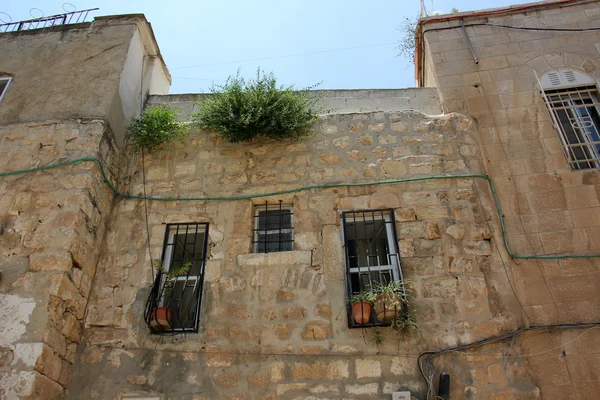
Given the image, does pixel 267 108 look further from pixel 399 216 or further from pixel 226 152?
pixel 399 216

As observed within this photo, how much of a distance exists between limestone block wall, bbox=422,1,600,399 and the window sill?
2.09 m

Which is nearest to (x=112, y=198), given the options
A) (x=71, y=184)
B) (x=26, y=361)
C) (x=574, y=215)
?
(x=71, y=184)

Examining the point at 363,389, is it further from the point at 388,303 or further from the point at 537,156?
the point at 537,156

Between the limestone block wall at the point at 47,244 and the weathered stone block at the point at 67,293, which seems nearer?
the limestone block wall at the point at 47,244

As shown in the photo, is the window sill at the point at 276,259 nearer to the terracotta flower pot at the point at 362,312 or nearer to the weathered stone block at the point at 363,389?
the terracotta flower pot at the point at 362,312

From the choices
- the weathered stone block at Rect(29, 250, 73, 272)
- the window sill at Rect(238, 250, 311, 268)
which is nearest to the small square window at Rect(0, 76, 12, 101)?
the weathered stone block at Rect(29, 250, 73, 272)

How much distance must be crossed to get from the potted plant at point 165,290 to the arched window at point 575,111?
4561 millimetres

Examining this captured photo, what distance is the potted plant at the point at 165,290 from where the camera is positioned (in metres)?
4.68

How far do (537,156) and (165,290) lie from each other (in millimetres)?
4450

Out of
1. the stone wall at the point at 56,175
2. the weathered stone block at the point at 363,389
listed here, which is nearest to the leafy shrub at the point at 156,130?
the stone wall at the point at 56,175

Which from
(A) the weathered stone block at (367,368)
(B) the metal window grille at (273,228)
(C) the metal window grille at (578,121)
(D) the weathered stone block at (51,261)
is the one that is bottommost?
(A) the weathered stone block at (367,368)

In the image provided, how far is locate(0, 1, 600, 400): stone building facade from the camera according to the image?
443 cm

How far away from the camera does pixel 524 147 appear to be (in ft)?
18.5

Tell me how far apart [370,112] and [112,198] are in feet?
11.1
